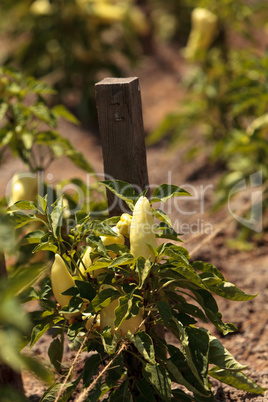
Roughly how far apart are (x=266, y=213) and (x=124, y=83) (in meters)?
1.73

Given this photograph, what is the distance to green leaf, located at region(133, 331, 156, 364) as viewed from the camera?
3.83ft

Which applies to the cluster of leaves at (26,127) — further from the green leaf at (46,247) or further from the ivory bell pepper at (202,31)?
the ivory bell pepper at (202,31)

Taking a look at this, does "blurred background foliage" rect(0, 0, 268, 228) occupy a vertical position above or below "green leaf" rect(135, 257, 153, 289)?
above

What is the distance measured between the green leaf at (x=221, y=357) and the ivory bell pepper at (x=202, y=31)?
2.15m

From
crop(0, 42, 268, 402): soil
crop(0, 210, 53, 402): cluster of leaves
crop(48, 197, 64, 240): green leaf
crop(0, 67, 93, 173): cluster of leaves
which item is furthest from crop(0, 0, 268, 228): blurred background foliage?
crop(0, 210, 53, 402): cluster of leaves

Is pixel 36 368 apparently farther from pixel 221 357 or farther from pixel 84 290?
pixel 221 357

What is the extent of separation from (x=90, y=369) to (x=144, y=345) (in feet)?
0.51

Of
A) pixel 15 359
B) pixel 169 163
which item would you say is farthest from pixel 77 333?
pixel 169 163

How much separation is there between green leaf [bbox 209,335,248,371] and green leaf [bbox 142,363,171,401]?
0.40 ft

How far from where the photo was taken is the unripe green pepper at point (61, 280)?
4.20 ft

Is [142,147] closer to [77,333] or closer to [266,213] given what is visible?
[77,333]

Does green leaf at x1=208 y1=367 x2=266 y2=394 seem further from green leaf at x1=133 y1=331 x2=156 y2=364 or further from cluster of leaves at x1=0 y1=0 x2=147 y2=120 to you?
cluster of leaves at x1=0 y1=0 x2=147 y2=120

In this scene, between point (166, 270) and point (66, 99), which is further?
point (66, 99)

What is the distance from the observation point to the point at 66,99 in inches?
186
